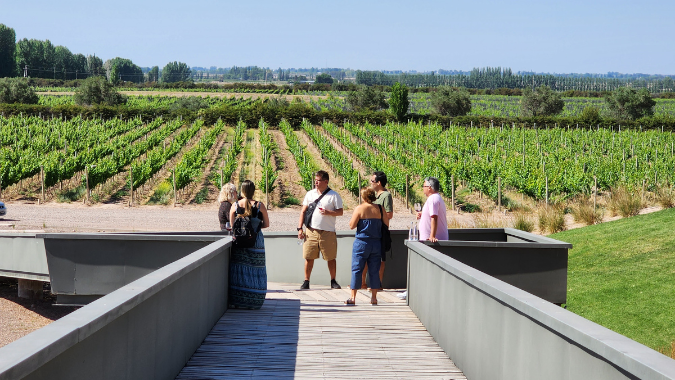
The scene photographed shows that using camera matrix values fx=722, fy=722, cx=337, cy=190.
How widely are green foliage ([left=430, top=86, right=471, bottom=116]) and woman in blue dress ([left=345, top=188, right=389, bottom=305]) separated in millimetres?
75316

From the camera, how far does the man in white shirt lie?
857 cm

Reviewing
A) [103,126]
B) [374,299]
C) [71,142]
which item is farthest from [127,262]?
[103,126]

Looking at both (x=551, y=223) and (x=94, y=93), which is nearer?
(x=551, y=223)

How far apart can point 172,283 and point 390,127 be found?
167 feet

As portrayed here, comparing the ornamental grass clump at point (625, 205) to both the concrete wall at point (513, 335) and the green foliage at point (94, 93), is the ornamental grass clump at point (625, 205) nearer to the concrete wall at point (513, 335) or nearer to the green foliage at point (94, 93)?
the concrete wall at point (513, 335)

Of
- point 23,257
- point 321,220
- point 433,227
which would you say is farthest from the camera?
point 23,257

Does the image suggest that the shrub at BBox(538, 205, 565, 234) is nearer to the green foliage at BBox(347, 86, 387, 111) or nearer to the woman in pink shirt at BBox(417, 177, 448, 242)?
the woman in pink shirt at BBox(417, 177, 448, 242)

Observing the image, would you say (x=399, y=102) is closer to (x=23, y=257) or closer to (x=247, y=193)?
(x=23, y=257)

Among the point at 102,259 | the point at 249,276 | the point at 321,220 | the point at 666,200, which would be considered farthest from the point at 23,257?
the point at 666,200

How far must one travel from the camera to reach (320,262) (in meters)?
10.7

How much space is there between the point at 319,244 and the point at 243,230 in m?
1.63

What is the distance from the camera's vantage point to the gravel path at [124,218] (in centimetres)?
2389

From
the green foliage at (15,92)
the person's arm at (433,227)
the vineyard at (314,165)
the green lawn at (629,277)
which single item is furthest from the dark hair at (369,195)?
the green foliage at (15,92)

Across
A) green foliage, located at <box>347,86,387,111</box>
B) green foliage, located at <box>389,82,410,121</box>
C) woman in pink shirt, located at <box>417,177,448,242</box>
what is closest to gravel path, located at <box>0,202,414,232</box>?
woman in pink shirt, located at <box>417,177,448,242</box>
